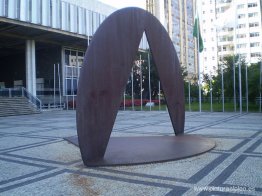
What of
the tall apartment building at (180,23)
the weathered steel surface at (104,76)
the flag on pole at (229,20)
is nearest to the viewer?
the weathered steel surface at (104,76)

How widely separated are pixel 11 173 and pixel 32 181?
877 mm

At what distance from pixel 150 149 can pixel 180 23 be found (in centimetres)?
8571

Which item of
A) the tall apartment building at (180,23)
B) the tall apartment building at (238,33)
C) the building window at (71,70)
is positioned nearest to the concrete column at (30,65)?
the building window at (71,70)

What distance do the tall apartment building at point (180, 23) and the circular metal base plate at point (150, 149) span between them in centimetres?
7226

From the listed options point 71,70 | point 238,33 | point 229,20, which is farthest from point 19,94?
point 238,33

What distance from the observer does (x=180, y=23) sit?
9000cm

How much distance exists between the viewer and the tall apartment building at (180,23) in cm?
8494

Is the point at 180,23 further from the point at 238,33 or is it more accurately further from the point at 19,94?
the point at 19,94

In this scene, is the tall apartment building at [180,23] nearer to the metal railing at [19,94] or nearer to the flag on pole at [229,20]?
the metal railing at [19,94]

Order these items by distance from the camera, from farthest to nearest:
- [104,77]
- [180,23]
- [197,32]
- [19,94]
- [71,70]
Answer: [180,23]
[71,70]
[19,94]
[197,32]
[104,77]

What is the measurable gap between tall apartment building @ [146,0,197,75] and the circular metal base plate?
237 ft

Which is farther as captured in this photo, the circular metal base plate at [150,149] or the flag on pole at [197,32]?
the flag on pole at [197,32]

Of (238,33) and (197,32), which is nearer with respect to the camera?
(197,32)

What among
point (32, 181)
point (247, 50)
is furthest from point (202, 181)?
point (247, 50)
